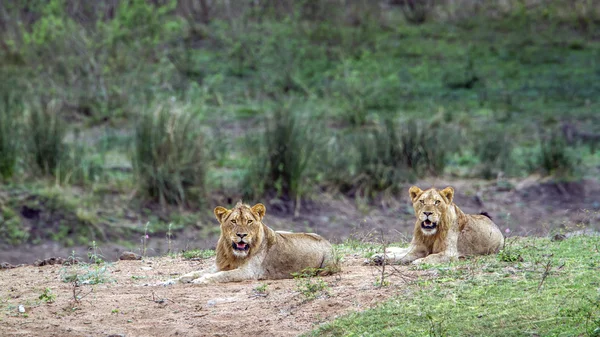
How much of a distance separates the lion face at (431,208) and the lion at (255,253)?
0.80 meters

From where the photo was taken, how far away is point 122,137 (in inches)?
773

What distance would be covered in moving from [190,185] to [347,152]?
2.81 meters

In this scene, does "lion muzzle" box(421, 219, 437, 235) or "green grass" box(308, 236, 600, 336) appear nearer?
"green grass" box(308, 236, 600, 336)

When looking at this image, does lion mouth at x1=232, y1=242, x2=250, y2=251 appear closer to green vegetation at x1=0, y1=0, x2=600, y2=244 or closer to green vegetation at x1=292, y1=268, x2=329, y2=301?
green vegetation at x1=292, y1=268, x2=329, y2=301

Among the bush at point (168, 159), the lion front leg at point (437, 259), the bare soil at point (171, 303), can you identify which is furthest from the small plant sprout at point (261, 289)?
the bush at point (168, 159)

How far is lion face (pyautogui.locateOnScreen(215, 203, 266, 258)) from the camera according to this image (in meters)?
8.01

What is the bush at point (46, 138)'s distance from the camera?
620 inches

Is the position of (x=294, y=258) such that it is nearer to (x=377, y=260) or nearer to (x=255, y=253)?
(x=255, y=253)

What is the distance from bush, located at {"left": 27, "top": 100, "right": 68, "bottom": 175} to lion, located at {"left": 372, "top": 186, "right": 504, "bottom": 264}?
849 centimetres

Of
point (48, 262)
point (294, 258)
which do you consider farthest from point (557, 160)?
point (48, 262)

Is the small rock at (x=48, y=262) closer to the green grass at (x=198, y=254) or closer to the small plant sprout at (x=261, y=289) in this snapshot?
the green grass at (x=198, y=254)

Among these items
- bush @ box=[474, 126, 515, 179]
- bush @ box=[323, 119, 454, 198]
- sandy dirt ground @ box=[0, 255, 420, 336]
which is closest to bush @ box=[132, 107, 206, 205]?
bush @ box=[323, 119, 454, 198]

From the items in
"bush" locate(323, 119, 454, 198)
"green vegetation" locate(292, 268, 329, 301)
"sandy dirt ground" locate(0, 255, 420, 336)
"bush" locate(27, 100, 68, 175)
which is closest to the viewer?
"sandy dirt ground" locate(0, 255, 420, 336)

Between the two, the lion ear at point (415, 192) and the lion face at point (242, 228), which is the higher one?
the lion ear at point (415, 192)
